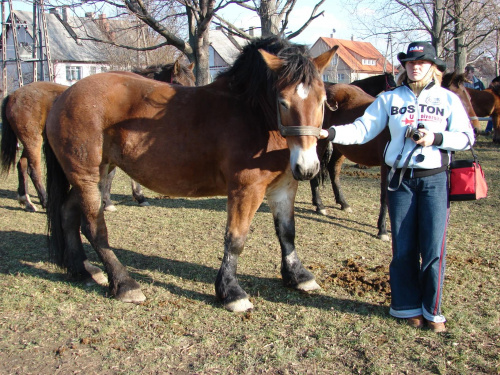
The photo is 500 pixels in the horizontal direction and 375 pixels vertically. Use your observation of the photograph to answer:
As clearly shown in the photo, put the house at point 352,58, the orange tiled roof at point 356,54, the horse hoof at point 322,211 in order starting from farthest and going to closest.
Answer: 1. the orange tiled roof at point 356,54
2. the house at point 352,58
3. the horse hoof at point 322,211

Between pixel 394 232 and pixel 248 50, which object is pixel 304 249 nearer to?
pixel 394 232

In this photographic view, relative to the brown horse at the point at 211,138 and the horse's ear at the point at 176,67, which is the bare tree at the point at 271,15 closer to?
the horse's ear at the point at 176,67

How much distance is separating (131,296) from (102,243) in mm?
576

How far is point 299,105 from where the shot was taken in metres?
2.99

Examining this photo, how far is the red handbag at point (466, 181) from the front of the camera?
2.92 metres

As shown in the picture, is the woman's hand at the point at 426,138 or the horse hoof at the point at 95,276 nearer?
the woman's hand at the point at 426,138

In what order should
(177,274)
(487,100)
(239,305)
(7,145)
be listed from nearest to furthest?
(239,305)
(177,274)
(7,145)
(487,100)

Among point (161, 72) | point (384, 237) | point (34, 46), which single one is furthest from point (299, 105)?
point (34, 46)

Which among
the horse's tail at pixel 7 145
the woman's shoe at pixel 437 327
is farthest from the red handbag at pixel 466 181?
the horse's tail at pixel 7 145

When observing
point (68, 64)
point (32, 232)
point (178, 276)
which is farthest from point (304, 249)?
point (68, 64)

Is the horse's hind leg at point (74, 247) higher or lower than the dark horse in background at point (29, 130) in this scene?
lower

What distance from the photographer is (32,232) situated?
228 inches

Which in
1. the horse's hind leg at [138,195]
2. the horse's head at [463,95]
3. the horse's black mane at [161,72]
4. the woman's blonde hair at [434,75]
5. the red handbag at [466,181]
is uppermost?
the horse's black mane at [161,72]

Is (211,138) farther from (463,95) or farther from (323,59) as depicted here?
(463,95)
